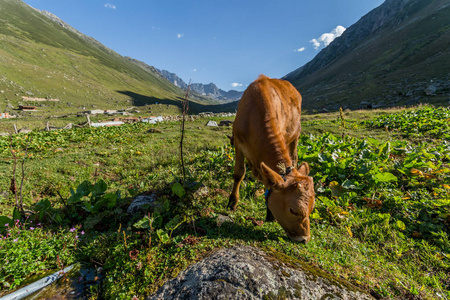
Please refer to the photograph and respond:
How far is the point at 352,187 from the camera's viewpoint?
507cm

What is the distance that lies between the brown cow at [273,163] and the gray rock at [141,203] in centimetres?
185

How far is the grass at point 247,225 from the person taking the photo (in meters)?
2.76

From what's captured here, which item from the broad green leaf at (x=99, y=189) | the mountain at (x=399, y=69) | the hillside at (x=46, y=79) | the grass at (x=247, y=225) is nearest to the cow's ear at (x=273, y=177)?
the grass at (x=247, y=225)

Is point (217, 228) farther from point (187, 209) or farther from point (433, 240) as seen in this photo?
point (433, 240)

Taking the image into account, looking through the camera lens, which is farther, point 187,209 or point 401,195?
point 401,195

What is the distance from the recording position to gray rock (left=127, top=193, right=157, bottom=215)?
4289 millimetres

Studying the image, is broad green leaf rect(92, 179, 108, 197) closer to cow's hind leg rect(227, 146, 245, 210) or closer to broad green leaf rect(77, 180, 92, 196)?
broad green leaf rect(77, 180, 92, 196)

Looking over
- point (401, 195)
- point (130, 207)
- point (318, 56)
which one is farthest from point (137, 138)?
point (318, 56)

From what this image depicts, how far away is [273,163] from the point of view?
3814mm

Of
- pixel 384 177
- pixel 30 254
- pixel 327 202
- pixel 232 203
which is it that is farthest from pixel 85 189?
pixel 384 177

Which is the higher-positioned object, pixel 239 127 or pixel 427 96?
pixel 427 96

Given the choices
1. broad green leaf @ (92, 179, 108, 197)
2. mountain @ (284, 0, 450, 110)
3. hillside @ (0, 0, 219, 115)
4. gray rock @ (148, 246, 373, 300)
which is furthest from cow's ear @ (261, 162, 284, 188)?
hillside @ (0, 0, 219, 115)

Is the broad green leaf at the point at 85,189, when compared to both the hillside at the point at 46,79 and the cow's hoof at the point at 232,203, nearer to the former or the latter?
the cow's hoof at the point at 232,203

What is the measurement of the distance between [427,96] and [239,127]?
40876 mm
